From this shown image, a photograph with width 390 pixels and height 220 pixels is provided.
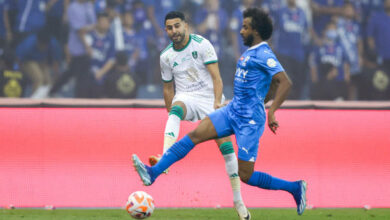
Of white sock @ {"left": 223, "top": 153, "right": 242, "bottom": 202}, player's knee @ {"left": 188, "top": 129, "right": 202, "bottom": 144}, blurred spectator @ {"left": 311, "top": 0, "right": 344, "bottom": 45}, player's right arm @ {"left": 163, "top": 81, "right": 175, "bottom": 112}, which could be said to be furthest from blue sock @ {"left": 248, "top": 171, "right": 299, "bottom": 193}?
blurred spectator @ {"left": 311, "top": 0, "right": 344, "bottom": 45}

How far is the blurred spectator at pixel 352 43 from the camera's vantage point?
14.1m

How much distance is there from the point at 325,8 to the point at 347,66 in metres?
1.30

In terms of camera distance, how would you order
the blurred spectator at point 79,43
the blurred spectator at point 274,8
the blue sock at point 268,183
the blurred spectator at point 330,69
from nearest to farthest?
1. the blue sock at point 268,183
2. the blurred spectator at point 79,43
3. the blurred spectator at point 274,8
4. the blurred spectator at point 330,69

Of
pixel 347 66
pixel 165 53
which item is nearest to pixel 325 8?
pixel 347 66

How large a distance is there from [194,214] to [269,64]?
2095mm

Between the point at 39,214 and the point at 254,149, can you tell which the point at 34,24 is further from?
the point at 254,149

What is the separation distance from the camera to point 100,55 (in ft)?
43.6

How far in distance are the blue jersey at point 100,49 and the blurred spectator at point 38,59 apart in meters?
0.73

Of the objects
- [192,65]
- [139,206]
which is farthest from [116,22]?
[139,206]

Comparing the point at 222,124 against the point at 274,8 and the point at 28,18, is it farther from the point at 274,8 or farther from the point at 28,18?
the point at 28,18

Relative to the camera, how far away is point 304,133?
809cm

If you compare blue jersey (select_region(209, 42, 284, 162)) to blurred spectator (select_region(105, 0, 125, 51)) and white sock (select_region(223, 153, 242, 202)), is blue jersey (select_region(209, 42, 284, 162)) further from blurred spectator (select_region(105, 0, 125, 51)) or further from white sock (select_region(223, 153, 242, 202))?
blurred spectator (select_region(105, 0, 125, 51))

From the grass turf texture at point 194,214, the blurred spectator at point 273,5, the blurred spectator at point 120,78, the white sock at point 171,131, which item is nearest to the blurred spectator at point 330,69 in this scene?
the blurred spectator at point 273,5

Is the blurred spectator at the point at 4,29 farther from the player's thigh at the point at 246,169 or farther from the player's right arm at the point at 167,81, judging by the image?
the player's thigh at the point at 246,169
